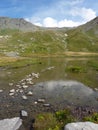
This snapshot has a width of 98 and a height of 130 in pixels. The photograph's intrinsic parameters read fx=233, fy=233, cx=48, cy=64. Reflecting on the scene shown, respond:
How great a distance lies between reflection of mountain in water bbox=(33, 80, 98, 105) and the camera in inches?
1371

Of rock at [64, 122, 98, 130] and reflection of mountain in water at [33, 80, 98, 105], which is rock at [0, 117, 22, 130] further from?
reflection of mountain in water at [33, 80, 98, 105]

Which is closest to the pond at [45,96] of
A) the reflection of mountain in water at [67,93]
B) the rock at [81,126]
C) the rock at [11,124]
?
the reflection of mountain in water at [67,93]

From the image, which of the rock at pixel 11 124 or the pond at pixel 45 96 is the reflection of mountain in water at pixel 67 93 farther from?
the rock at pixel 11 124

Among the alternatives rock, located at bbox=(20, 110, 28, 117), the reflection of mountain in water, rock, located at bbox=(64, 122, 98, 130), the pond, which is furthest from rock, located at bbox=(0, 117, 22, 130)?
the reflection of mountain in water

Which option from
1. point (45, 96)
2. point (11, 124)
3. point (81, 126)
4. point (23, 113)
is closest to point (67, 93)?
point (45, 96)

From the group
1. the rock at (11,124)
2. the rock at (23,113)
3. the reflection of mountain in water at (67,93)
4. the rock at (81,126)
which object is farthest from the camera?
the reflection of mountain in water at (67,93)

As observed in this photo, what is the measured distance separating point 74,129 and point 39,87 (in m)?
23.7

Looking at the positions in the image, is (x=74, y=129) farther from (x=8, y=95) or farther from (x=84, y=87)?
(x=84, y=87)

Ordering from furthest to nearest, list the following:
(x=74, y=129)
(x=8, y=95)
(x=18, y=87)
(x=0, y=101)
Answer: (x=18, y=87) → (x=8, y=95) → (x=0, y=101) → (x=74, y=129)

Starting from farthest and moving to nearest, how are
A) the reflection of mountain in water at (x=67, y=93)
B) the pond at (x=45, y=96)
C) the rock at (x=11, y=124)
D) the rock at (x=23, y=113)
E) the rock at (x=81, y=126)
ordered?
the reflection of mountain in water at (x=67, y=93)
the pond at (x=45, y=96)
the rock at (x=23, y=113)
the rock at (x=11, y=124)
the rock at (x=81, y=126)

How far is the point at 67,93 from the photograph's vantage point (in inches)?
1547

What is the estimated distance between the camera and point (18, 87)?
43219mm

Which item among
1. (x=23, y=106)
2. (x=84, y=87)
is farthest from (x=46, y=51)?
(x=23, y=106)

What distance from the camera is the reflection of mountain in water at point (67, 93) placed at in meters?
34.8
